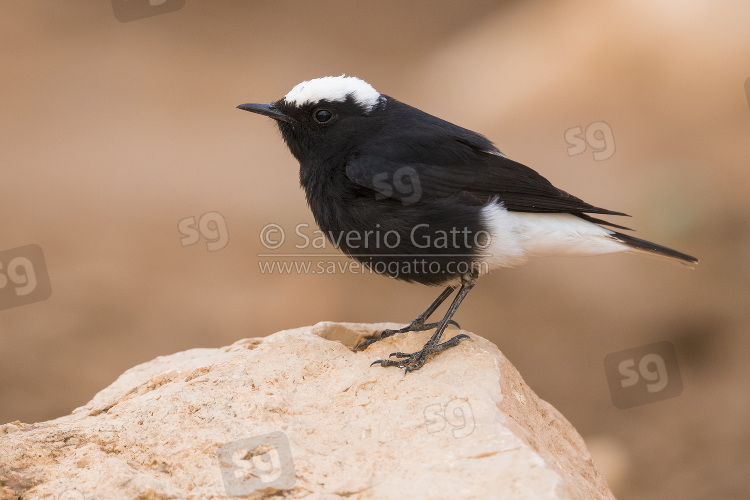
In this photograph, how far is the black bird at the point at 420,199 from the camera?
14.5 ft

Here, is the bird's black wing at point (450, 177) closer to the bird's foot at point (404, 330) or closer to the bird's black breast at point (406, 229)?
the bird's black breast at point (406, 229)

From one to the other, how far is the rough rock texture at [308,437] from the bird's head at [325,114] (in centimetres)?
133

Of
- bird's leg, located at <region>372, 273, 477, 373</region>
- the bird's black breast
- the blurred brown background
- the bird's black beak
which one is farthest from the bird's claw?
the blurred brown background

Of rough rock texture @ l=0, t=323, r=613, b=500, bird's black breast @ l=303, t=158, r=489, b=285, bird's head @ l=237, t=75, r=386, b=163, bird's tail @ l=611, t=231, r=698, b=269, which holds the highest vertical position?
bird's head @ l=237, t=75, r=386, b=163

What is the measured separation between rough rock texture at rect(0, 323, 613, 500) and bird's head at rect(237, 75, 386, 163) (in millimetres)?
1332

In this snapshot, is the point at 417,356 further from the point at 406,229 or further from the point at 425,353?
the point at 406,229

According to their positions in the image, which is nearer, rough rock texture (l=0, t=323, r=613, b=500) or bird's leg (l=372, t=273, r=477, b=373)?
rough rock texture (l=0, t=323, r=613, b=500)

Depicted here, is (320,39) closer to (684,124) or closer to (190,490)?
(684,124)

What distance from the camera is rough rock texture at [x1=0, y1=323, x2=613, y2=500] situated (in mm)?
2979

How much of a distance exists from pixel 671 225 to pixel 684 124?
1.28m

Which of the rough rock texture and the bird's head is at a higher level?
the bird's head

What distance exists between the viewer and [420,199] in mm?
4469

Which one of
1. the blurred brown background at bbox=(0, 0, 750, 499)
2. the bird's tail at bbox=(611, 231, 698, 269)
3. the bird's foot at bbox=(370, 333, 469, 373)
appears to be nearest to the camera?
the bird's foot at bbox=(370, 333, 469, 373)

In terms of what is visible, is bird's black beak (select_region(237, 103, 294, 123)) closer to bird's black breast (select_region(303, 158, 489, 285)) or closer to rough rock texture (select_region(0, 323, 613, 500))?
bird's black breast (select_region(303, 158, 489, 285))
